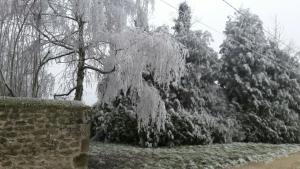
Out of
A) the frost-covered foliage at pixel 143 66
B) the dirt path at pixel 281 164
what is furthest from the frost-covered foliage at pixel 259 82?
the frost-covered foliage at pixel 143 66

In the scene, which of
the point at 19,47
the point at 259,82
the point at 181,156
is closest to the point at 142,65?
the point at 19,47

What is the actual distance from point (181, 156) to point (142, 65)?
4082 mm

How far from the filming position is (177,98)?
19.7 meters

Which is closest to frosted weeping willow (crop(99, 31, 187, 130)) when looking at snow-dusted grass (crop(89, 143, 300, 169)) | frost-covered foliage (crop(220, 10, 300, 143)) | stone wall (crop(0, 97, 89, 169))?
snow-dusted grass (crop(89, 143, 300, 169))

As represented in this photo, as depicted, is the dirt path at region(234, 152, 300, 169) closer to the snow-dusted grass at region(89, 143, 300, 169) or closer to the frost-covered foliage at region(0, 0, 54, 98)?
the snow-dusted grass at region(89, 143, 300, 169)

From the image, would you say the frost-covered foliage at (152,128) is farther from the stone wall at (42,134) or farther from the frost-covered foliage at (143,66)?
the stone wall at (42,134)

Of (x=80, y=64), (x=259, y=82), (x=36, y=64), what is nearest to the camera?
(x=80, y=64)

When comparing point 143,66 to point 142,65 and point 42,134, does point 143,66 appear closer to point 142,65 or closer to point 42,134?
point 142,65

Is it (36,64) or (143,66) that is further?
(36,64)

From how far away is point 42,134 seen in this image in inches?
368

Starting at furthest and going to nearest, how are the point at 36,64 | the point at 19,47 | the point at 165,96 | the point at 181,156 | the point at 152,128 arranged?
the point at 165,96
the point at 152,128
the point at 181,156
the point at 36,64
the point at 19,47

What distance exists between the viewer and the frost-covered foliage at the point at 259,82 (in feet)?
73.3

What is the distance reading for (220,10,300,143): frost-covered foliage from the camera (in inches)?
880

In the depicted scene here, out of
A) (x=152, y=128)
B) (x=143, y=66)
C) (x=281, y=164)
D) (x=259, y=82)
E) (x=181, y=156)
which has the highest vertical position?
(x=259, y=82)
